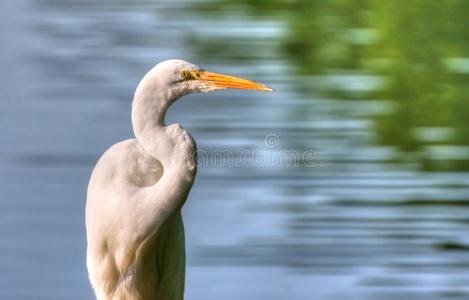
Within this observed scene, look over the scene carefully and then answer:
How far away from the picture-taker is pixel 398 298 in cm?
585

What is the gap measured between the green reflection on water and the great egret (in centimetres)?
255

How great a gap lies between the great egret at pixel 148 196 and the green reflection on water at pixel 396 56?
2.55 metres

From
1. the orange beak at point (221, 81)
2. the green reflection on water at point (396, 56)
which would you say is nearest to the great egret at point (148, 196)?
the orange beak at point (221, 81)

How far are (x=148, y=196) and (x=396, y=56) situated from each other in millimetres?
4015

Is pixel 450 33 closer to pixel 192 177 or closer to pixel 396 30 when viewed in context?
pixel 396 30

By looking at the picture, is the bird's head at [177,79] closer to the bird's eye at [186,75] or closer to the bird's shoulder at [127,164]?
the bird's eye at [186,75]

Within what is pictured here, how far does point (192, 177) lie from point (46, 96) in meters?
3.65

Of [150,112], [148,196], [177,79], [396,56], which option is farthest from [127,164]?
[396,56]

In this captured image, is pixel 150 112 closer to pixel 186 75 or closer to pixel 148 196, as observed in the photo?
pixel 186 75

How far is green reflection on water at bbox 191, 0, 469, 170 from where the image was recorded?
7.03 metres

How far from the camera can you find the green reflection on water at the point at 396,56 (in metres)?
7.03

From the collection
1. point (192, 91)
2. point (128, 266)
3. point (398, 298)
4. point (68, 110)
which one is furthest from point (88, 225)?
point (68, 110)

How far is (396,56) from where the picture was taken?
25.9 ft

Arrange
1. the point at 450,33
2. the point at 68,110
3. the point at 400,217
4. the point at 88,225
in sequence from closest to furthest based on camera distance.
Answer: the point at 88,225 < the point at 400,217 < the point at 68,110 < the point at 450,33
